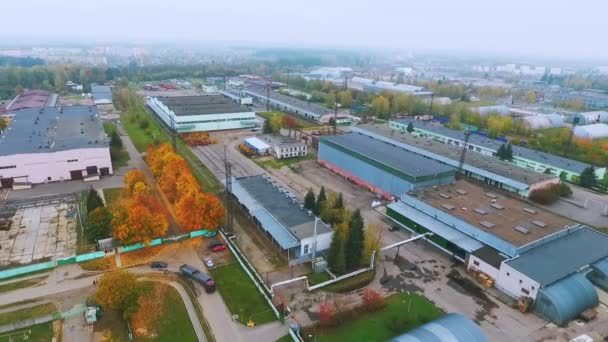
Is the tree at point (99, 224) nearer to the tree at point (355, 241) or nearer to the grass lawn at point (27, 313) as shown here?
the grass lawn at point (27, 313)

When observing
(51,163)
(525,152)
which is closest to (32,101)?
(51,163)

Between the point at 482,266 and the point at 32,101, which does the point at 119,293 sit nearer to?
the point at 482,266

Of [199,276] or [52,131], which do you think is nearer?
[199,276]

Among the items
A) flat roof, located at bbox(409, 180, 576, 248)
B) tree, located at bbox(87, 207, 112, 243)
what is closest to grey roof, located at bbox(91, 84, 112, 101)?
tree, located at bbox(87, 207, 112, 243)

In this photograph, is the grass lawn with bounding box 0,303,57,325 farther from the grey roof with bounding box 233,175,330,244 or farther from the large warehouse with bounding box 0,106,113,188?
the large warehouse with bounding box 0,106,113,188

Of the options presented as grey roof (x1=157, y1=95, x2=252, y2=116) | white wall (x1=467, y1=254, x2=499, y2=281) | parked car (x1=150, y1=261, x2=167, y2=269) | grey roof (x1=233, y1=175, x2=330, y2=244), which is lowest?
parked car (x1=150, y1=261, x2=167, y2=269)

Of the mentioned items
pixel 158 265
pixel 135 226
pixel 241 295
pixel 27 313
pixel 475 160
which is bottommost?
pixel 27 313

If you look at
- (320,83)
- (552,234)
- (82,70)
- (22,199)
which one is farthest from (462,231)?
(82,70)

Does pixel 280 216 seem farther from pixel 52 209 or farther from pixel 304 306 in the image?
pixel 52 209
